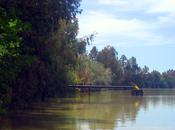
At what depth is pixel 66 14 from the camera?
130ft

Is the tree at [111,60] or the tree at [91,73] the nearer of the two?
the tree at [91,73]

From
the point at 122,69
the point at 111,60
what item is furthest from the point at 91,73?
the point at 122,69

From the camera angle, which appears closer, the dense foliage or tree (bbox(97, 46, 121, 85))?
the dense foliage

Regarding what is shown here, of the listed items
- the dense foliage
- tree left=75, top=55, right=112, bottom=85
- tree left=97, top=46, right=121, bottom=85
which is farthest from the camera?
tree left=97, top=46, right=121, bottom=85

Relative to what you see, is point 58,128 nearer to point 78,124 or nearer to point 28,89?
point 78,124

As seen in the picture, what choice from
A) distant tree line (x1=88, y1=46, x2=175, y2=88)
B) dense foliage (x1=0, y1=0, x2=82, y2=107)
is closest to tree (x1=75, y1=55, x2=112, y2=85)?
distant tree line (x1=88, y1=46, x2=175, y2=88)

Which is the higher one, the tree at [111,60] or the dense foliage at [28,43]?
the tree at [111,60]

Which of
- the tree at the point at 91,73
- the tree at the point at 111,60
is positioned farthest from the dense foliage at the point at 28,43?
the tree at the point at 111,60

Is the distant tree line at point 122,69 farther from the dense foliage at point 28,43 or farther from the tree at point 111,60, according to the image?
the dense foliage at point 28,43

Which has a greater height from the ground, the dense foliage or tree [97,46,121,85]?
tree [97,46,121,85]

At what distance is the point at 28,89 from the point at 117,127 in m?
13.3

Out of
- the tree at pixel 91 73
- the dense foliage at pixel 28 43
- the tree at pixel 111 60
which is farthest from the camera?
the tree at pixel 111 60

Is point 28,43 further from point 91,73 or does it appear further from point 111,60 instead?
point 111,60

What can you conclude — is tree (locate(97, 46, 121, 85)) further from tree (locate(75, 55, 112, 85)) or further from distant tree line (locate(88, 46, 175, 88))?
tree (locate(75, 55, 112, 85))
